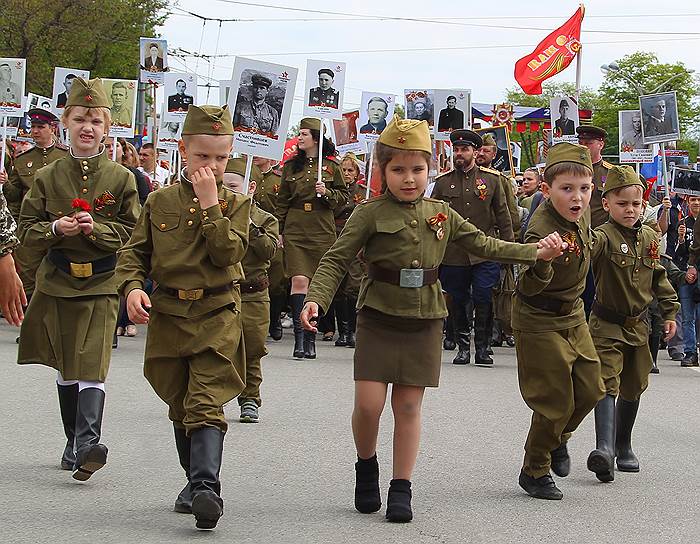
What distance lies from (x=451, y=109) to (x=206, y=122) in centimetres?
1141

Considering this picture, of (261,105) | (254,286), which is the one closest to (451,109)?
(261,105)

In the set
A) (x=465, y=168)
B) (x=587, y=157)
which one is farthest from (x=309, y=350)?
(x=587, y=157)

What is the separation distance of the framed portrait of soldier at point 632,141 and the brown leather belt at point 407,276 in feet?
36.3

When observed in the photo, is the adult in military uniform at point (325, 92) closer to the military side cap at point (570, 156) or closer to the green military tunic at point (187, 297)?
the military side cap at point (570, 156)

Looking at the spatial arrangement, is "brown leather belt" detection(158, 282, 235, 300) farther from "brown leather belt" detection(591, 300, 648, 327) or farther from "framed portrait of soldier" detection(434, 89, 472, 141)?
"framed portrait of soldier" detection(434, 89, 472, 141)

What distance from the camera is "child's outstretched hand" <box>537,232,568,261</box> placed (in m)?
6.44

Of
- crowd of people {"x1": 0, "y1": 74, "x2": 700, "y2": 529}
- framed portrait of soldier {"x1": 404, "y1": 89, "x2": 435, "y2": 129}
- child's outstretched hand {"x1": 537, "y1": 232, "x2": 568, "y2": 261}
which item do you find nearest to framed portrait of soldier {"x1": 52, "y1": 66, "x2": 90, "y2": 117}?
framed portrait of soldier {"x1": 404, "y1": 89, "x2": 435, "y2": 129}

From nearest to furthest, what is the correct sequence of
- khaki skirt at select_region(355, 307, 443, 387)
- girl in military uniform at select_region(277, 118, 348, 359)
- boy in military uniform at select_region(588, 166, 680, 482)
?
khaki skirt at select_region(355, 307, 443, 387) < boy in military uniform at select_region(588, 166, 680, 482) < girl in military uniform at select_region(277, 118, 348, 359)

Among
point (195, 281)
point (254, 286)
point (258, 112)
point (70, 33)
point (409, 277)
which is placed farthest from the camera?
point (70, 33)

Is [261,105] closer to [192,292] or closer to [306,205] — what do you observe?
[306,205]

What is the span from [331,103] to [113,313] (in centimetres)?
892

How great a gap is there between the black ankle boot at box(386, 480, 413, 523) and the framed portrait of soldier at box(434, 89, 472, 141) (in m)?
11.3

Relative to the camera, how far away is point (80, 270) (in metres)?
7.42

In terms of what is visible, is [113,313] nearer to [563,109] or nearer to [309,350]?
[309,350]
